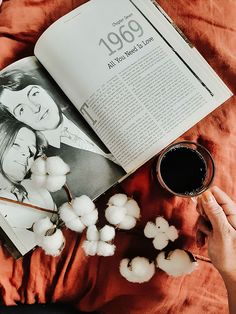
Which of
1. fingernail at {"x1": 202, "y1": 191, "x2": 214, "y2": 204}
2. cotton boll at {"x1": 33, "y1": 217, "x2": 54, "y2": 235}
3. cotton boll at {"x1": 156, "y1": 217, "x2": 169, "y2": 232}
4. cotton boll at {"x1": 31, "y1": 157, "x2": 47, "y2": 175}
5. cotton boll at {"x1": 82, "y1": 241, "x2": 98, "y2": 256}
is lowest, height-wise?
cotton boll at {"x1": 156, "y1": 217, "x2": 169, "y2": 232}

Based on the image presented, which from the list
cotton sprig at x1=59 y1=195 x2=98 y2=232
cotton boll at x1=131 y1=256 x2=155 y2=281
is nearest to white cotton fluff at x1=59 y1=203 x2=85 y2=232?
cotton sprig at x1=59 y1=195 x2=98 y2=232

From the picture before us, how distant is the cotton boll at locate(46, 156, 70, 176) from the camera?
715 millimetres

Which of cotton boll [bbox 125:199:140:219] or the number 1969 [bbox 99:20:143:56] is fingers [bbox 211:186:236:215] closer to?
cotton boll [bbox 125:199:140:219]

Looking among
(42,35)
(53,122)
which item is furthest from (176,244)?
(42,35)

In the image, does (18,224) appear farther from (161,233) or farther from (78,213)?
(161,233)

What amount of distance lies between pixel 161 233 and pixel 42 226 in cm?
19

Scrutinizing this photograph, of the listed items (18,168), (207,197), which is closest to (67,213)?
(18,168)

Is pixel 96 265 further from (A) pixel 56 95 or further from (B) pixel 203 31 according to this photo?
(B) pixel 203 31

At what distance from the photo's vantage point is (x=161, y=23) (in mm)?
808

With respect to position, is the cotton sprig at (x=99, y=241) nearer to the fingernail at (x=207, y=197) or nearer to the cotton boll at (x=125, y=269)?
the cotton boll at (x=125, y=269)

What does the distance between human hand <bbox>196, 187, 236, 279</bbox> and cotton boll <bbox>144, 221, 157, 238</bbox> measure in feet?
0.26

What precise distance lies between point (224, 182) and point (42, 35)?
0.40 meters

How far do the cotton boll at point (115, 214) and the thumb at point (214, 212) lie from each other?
13 centimetres

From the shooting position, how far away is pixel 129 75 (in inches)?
30.5
